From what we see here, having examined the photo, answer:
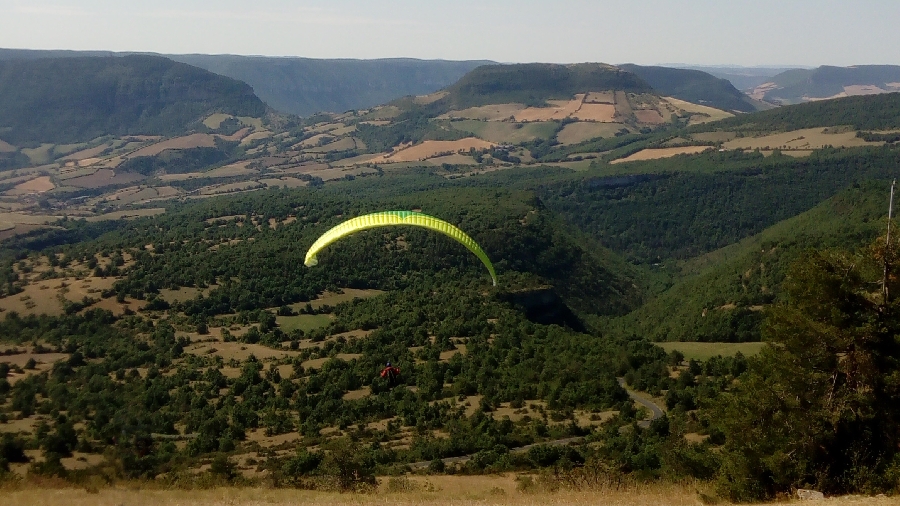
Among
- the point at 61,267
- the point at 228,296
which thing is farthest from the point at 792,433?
the point at 61,267

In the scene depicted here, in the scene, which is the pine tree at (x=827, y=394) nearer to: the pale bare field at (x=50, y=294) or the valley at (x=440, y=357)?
the valley at (x=440, y=357)

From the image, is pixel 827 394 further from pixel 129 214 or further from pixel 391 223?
pixel 129 214

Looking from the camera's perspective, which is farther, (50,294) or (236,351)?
(50,294)

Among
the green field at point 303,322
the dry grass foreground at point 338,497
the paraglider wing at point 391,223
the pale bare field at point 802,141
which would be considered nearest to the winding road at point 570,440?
the dry grass foreground at point 338,497

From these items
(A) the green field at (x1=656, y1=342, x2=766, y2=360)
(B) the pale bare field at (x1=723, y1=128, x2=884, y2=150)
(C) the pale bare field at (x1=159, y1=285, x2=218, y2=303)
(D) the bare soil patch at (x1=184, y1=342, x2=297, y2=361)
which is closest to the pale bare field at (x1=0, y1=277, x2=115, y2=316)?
(C) the pale bare field at (x1=159, y1=285, x2=218, y2=303)

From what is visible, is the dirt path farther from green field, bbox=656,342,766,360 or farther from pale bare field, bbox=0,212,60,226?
pale bare field, bbox=0,212,60,226

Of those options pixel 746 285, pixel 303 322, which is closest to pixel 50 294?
pixel 303 322
